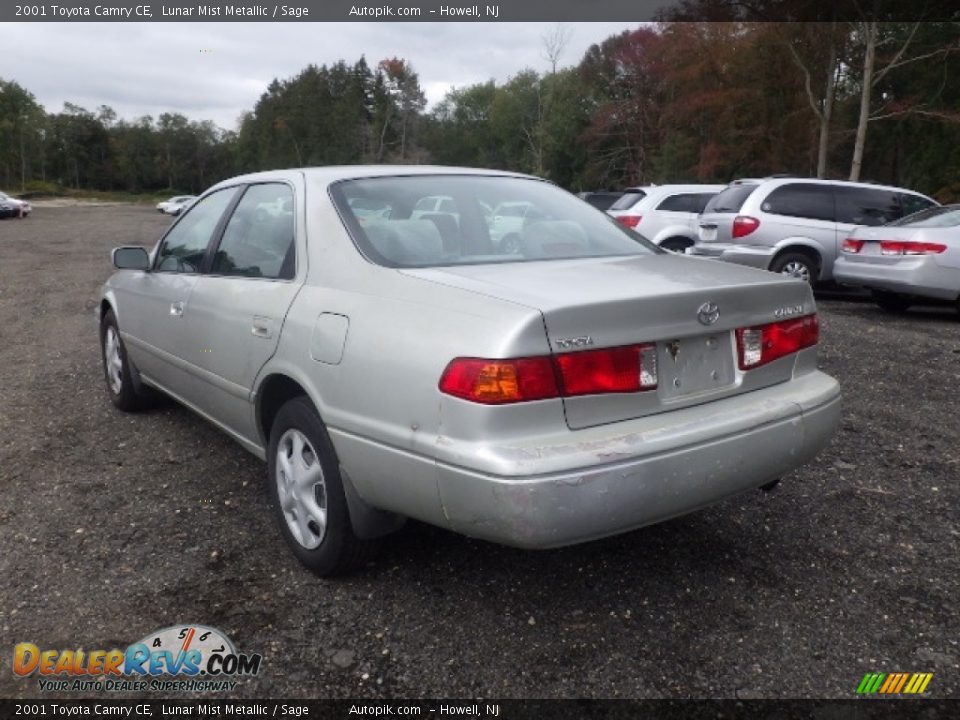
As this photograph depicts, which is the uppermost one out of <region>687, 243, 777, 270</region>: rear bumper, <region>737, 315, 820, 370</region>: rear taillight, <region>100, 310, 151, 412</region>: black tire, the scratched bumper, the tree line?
the tree line

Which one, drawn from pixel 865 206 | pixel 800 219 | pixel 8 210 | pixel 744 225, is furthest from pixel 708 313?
pixel 8 210

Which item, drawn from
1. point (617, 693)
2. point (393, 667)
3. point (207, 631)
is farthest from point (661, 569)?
point (207, 631)

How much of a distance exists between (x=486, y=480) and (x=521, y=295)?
0.60 meters

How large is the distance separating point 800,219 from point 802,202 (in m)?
0.27

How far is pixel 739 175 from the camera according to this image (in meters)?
30.9

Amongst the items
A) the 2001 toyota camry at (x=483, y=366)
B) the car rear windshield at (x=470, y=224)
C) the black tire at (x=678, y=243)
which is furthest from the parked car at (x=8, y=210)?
the car rear windshield at (x=470, y=224)

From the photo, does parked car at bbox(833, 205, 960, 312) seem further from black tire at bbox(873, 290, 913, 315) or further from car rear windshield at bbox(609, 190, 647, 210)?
car rear windshield at bbox(609, 190, 647, 210)

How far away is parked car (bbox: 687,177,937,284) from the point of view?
10469mm

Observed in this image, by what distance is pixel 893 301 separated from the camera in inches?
377

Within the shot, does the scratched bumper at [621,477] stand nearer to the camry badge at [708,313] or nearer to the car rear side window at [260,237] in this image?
the camry badge at [708,313]

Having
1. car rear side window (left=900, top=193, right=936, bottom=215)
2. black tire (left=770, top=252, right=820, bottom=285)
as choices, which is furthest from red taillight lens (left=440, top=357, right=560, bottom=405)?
car rear side window (left=900, top=193, right=936, bottom=215)

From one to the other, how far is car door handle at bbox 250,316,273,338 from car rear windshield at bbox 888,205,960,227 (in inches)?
320

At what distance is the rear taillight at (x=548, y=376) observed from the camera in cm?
231

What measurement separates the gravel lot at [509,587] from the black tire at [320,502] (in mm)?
101
